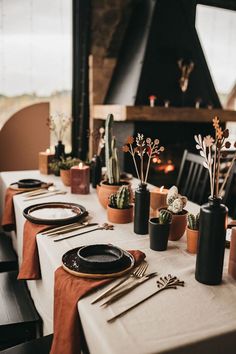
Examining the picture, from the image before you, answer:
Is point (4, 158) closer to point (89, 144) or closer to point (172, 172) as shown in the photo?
point (89, 144)

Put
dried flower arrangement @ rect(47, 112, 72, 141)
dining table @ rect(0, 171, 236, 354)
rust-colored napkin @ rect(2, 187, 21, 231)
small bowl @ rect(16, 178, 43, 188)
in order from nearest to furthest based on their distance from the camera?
dining table @ rect(0, 171, 236, 354)
rust-colored napkin @ rect(2, 187, 21, 231)
small bowl @ rect(16, 178, 43, 188)
dried flower arrangement @ rect(47, 112, 72, 141)

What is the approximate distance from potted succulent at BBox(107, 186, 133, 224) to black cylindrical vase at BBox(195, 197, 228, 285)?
0.53 meters

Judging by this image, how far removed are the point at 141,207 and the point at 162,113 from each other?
8.39 ft

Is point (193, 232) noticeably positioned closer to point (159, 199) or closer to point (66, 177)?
point (159, 199)

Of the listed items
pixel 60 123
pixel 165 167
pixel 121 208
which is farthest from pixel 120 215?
pixel 165 167

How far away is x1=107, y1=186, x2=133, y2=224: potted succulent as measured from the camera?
1494 mm

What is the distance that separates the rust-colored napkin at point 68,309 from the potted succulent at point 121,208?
0.50m

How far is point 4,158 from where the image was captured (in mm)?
3664

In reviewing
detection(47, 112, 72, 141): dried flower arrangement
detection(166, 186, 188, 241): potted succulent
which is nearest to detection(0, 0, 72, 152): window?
detection(47, 112, 72, 141): dried flower arrangement

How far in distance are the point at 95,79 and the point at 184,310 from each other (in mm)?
3708

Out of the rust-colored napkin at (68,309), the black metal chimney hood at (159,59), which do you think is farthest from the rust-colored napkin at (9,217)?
the black metal chimney hood at (159,59)

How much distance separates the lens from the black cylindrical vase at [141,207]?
54.1 inches

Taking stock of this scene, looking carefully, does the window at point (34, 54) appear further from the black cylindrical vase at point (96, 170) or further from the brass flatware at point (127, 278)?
the brass flatware at point (127, 278)

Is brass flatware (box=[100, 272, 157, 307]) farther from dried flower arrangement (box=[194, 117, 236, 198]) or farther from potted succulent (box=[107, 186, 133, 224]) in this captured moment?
potted succulent (box=[107, 186, 133, 224])
